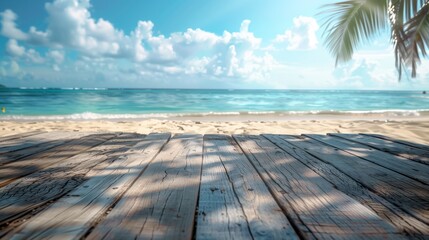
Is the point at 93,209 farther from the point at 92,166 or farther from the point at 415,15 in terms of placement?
the point at 415,15

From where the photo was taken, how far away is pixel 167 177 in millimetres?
1276

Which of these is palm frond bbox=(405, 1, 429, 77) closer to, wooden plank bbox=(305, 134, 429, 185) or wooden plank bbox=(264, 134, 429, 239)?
wooden plank bbox=(305, 134, 429, 185)

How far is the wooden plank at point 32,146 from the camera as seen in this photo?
1746 mm

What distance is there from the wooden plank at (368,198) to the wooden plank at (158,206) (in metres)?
0.67

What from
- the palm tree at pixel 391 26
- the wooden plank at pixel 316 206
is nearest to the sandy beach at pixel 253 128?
the palm tree at pixel 391 26

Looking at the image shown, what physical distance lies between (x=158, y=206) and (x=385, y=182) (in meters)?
1.10

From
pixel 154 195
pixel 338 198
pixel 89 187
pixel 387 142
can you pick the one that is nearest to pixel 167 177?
pixel 154 195

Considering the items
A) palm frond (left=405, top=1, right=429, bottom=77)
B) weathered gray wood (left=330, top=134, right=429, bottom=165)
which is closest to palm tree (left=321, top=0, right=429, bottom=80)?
palm frond (left=405, top=1, right=429, bottom=77)

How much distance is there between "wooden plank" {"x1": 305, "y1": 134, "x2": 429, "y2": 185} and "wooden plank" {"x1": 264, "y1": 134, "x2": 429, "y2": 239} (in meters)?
0.36

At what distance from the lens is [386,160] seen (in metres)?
1.69

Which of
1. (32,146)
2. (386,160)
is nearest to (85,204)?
(32,146)

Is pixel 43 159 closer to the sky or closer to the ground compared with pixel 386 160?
closer to the sky

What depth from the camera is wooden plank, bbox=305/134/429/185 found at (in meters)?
1.40

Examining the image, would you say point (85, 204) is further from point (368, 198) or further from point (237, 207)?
point (368, 198)
